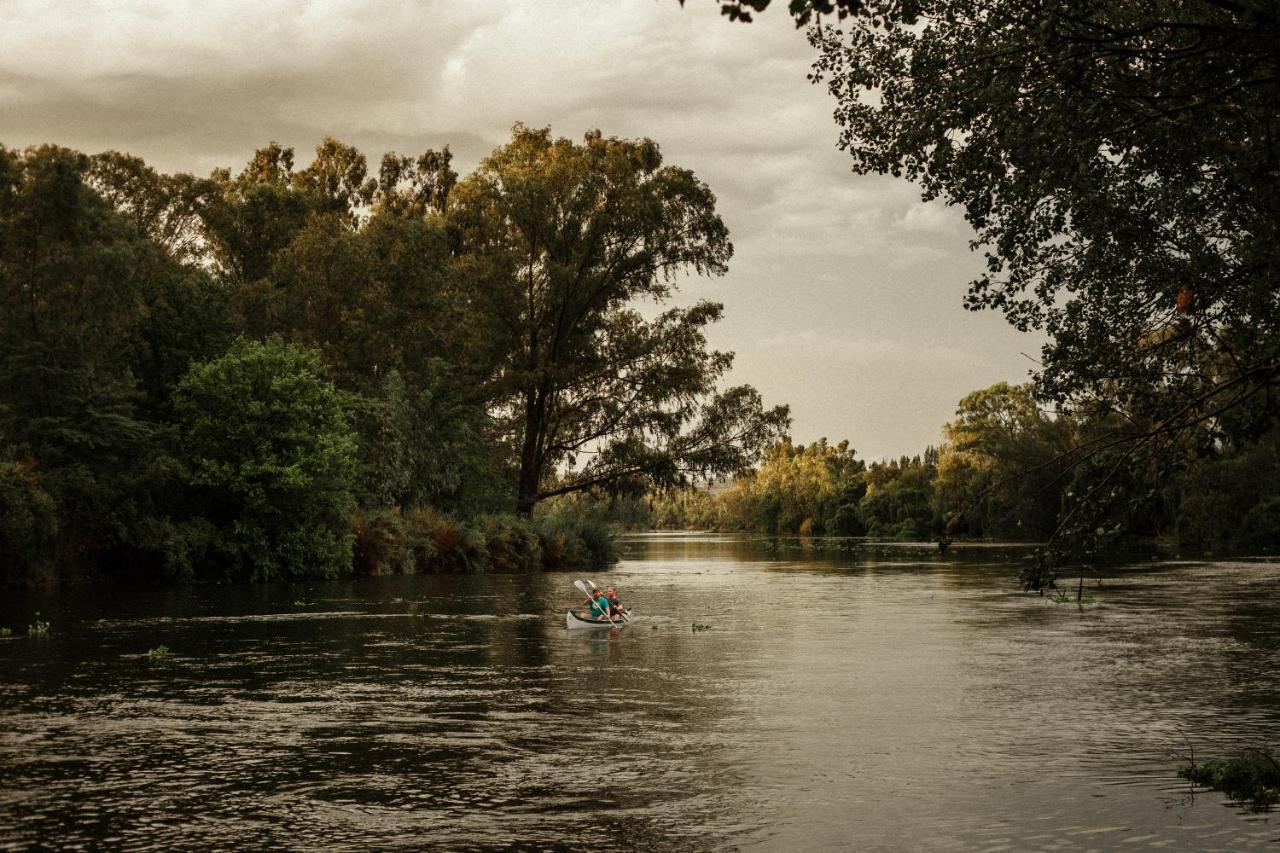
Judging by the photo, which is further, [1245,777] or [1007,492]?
[1007,492]

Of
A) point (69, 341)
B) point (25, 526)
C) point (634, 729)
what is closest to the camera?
point (634, 729)

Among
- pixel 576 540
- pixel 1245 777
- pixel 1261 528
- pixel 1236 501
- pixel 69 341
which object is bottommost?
pixel 1245 777

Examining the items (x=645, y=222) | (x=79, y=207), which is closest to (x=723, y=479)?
(x=645, y=222)

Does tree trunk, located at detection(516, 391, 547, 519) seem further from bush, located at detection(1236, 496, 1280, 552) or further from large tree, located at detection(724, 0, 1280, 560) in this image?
large tree, located at detection(724, 0, 1280, 560)

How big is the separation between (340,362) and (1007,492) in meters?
60.0

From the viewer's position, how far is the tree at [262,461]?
167 feet

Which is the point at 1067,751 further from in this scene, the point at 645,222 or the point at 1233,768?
the point at 645,222

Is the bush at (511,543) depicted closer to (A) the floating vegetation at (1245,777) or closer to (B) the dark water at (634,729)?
(B) the dark water at (634,729)

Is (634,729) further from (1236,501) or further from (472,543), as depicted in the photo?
(1236,501)

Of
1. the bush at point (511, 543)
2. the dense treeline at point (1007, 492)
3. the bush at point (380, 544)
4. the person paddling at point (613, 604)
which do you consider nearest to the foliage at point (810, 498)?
the dense treeline at point (1007, 492)

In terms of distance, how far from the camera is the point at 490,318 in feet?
243

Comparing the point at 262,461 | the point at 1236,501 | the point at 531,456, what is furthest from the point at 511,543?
the point at 1236,501

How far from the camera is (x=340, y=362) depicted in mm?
66500

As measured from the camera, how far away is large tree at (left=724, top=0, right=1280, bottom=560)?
1246 cm
